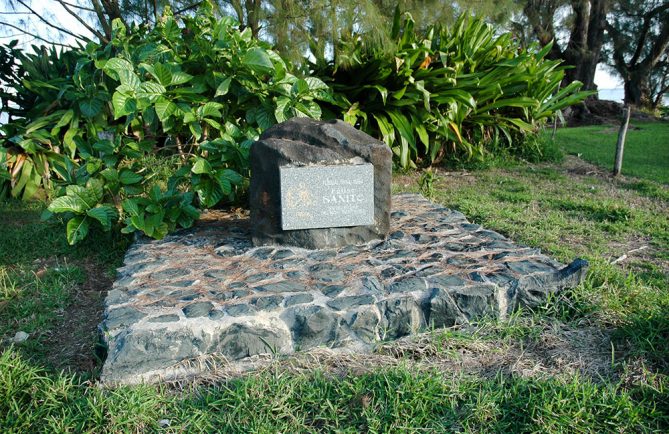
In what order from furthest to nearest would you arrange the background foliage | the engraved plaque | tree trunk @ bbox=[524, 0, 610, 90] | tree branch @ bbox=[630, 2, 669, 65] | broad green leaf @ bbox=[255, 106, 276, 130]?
tree branch @ bbox=[630, 2, 669, 65] < tree trunk @ bbox=[524, 0, 610, 90] < broad green leaf @ bbox=[255, 106, 276, 130] < the background foliage < the engraved plaque

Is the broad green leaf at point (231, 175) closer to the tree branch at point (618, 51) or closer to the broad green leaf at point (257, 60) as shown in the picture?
the broad green leaf at point (257, 60)

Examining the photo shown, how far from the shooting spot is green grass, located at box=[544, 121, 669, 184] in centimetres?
631

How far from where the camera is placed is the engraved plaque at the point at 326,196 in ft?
10.8

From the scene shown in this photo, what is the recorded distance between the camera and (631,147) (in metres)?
7.76

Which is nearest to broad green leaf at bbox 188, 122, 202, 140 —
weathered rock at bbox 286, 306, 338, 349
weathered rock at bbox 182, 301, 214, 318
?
weathered rock at bbox 182, 301, 214, 318

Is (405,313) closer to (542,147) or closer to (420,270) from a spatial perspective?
(420,270)

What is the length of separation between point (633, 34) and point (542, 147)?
11.3 metres

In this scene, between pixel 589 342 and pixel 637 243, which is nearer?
pixel 589 342

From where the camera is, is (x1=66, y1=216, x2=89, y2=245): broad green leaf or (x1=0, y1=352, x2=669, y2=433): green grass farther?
(x1=66, y1=216, x2=89, y2=245): broad green leaf

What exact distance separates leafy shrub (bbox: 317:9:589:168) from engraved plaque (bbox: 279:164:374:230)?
7.30ft

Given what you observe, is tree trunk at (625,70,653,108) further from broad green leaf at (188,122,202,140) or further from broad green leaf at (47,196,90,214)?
broad green leaf at (47,196,90,214)

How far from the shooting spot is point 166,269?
3029 mm

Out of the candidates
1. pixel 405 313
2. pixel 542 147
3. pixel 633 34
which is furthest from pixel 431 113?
pixel 633 34

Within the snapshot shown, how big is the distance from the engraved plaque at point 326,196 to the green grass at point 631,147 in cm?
401
